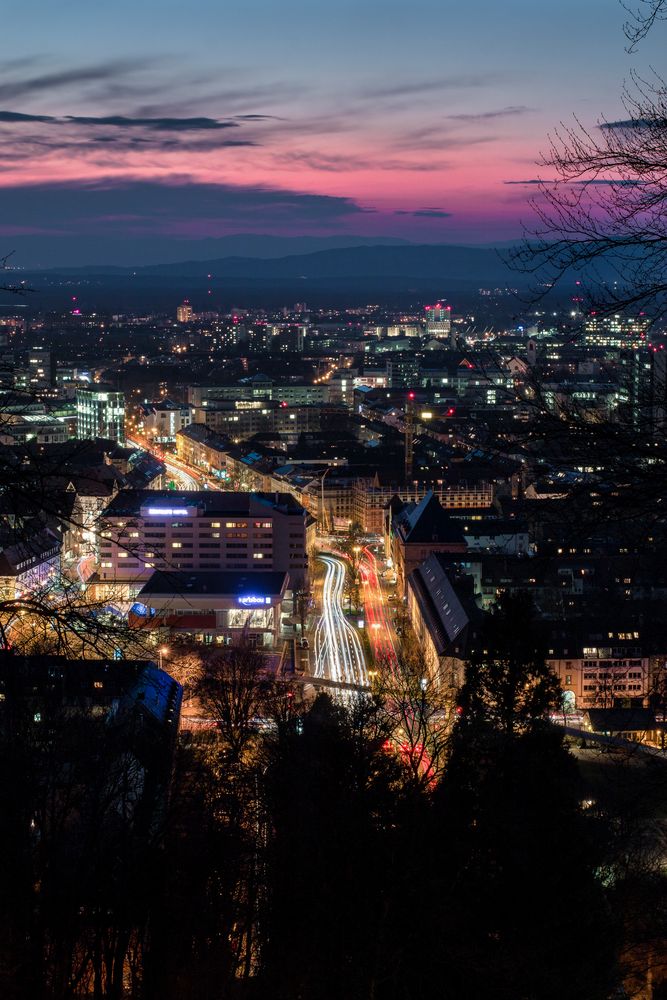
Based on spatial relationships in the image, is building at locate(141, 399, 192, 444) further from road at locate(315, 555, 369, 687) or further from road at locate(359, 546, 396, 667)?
road at locate(315, 555, 369, 687)

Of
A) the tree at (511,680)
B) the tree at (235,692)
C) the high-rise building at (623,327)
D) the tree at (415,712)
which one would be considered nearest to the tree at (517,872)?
the tree at (511,680)

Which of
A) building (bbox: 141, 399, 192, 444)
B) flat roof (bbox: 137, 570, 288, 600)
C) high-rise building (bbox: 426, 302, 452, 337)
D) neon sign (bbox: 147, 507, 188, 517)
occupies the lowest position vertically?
flat roof (bbox: 137, 570, 288, 600)

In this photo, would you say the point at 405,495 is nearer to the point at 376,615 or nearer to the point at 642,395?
the point at 376,615

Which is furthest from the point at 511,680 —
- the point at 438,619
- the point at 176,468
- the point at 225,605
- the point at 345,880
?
the point at 176,468

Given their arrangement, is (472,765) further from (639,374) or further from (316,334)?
(316,334)

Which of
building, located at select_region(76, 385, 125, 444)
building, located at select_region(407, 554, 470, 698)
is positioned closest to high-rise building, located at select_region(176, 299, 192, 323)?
building, located at select_region(76, 385, 125, 444)

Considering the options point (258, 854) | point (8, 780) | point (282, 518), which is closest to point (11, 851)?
point (8, 780)
